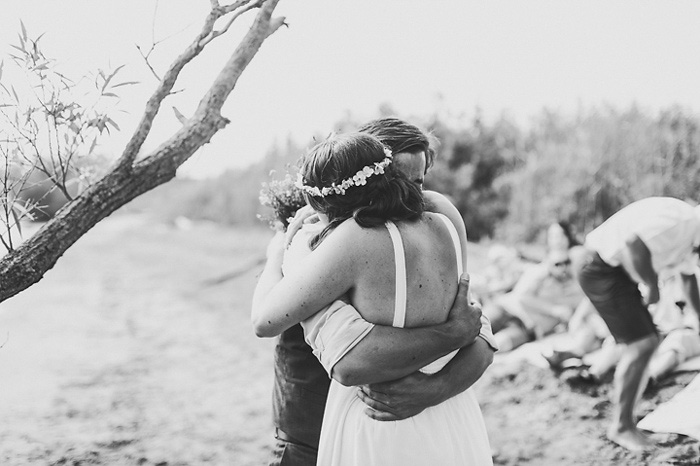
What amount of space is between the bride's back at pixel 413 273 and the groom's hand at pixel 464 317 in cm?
3

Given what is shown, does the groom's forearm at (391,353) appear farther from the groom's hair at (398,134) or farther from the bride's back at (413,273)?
the groom's hair at (398,134)

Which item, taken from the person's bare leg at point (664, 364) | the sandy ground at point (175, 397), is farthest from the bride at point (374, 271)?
the person's bare leg at point (664, 364)

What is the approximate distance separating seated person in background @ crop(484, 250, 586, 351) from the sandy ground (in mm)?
556

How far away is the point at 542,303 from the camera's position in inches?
295

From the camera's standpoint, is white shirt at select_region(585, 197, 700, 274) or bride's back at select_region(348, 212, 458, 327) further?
white shirt at select_region(585, 197, 700, 274)

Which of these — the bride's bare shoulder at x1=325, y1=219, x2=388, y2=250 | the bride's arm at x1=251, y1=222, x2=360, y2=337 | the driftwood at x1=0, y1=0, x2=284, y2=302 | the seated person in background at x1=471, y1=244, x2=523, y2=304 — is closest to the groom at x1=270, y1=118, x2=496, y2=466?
the bride's arm at x1=251, y1=222, x2=360, y2=337

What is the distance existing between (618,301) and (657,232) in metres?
0.55

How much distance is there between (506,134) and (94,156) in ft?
64.4

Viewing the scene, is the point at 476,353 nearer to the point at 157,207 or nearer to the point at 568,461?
the point at 568,461

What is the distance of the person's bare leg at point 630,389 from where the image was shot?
4375mm

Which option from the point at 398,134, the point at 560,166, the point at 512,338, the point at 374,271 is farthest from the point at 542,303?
the point at 560,166

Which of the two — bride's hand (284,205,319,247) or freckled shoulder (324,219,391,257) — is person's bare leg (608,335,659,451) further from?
freckled shoulder (324,219,391,257)

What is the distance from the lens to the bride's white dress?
2104 mm

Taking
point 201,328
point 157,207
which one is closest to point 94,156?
point 201,328
